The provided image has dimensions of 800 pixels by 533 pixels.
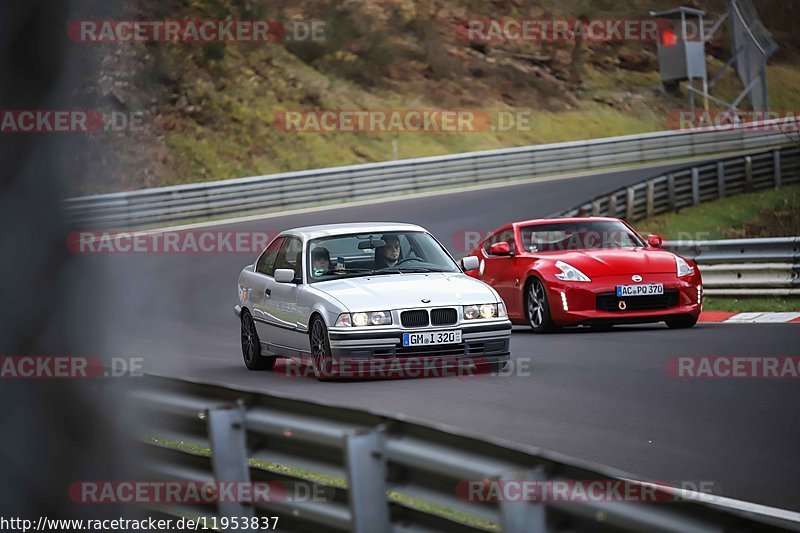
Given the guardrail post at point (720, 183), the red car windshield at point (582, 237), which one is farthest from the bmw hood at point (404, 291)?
the guardrail post at point (720, 183)

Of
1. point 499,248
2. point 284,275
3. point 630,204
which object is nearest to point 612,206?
point 630,204

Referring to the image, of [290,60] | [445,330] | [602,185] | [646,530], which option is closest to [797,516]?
[646,530]

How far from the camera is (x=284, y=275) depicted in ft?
40.3

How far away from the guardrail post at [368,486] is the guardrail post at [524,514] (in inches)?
27.3

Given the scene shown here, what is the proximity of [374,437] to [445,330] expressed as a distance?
7678 millimetres

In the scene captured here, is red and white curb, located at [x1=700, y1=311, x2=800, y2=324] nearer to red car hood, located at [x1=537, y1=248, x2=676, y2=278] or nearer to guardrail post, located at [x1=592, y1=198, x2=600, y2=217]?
red car hood, located at [x1=537, y1=248, x2=676, y2=278]

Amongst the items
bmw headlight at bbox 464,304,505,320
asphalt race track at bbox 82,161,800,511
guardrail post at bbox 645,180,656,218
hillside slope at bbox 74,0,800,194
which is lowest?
asphalt race track at bbox 82,161,800,511

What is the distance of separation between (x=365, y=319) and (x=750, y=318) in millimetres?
6697

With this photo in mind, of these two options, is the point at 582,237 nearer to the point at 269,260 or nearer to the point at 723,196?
the point at 269,260

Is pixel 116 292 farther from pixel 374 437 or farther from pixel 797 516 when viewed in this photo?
pixel 797 516

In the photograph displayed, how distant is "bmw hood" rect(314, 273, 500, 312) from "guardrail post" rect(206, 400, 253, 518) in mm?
6974

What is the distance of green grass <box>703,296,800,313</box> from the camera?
17314 mm

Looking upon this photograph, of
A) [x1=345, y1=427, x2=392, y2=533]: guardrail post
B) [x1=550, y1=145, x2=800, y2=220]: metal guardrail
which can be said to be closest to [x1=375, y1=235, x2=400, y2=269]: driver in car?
[x1=345, y1=427, x2=392, y2=533]: guardrail post

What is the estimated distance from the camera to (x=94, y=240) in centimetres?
367
